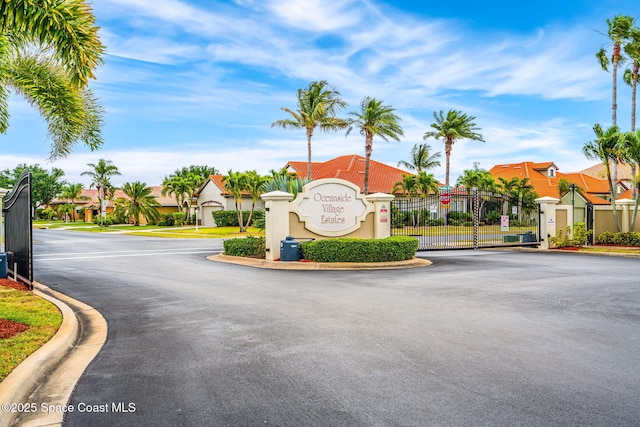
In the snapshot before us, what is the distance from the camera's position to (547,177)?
59219 millimetres

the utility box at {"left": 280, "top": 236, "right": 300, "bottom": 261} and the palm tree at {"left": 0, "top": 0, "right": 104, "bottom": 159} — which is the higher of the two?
the palm tree at {"left": 0, "top": 0, "right": 104, "bottom": 159}

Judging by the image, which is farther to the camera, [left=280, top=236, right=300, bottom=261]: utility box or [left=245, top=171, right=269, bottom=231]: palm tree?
[left=245, top=171, right=269, bottom=231]: palm tree

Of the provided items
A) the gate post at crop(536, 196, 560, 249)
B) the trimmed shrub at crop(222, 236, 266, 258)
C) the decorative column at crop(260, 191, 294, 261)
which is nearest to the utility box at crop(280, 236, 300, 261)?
the decorative column at crop(260, 191, 294, 261)

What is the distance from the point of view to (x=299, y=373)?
18.4ft

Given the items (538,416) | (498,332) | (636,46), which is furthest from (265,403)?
(636,46)

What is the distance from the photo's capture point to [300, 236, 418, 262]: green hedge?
16.8m

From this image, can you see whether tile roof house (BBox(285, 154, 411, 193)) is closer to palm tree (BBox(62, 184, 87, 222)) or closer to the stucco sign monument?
the stucco sign monument

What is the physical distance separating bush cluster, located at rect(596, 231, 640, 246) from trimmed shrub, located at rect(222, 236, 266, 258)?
61.6 feet

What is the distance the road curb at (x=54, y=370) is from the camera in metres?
4.62

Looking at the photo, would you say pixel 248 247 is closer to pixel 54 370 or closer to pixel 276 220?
pixel 276 220

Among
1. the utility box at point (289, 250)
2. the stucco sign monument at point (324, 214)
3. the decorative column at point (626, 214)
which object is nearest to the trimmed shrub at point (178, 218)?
the stucco sign monument at point (324, 214)

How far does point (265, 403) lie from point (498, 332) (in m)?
4.18

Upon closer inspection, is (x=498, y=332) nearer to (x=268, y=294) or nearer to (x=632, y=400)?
(x=632, y=400)

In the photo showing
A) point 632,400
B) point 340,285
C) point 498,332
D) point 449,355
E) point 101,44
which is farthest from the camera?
point 340,285
